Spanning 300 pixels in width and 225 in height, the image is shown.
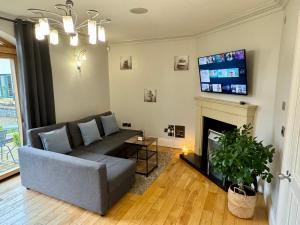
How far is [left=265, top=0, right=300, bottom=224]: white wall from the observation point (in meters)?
1.83

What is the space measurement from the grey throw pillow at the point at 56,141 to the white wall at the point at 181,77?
2039mm

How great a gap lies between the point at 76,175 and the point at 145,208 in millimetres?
957

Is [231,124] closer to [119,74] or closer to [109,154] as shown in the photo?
[109,154]

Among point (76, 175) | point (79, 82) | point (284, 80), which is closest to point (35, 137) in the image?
point (76, 175)

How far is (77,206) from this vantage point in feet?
8.20

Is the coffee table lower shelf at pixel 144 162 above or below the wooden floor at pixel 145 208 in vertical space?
above

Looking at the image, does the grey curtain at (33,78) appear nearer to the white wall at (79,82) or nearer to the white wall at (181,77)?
the white wall at (79,82)

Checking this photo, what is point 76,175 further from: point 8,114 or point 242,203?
point 242,203

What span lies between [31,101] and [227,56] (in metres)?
3.07

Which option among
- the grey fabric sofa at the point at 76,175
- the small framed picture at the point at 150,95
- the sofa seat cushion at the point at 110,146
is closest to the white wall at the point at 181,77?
the small framed picture at the point at 150,95

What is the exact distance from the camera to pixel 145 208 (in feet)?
8.16

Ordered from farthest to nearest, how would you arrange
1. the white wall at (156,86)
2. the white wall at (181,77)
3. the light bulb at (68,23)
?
the white wall at (156,86)
the white wall at (181,77)
the light bulb at (68,23)

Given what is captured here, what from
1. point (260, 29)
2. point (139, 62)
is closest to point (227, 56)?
point (260, 29)

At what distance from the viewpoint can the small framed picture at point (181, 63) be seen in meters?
4.19
